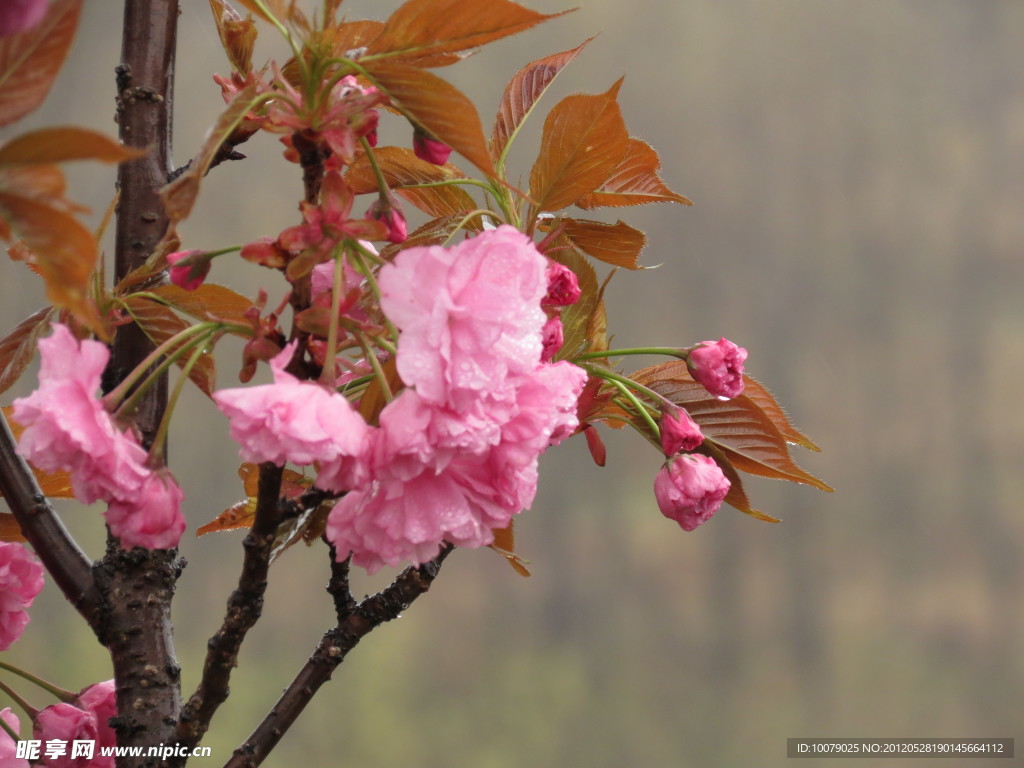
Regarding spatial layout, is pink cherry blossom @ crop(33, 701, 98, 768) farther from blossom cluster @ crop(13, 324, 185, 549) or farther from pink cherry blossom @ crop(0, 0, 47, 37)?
pink cherry blossom @ crop(0, 0, 47, 37)

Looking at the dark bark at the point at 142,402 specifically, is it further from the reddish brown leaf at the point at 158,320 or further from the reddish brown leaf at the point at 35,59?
the reddish brown leaf at the point at 35,59

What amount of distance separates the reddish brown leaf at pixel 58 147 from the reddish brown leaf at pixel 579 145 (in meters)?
0.23

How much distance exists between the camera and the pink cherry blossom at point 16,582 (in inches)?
17.3

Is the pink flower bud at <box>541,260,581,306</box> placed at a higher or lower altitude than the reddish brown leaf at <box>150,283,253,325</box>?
lower

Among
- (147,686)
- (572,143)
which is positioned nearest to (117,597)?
(147,686)

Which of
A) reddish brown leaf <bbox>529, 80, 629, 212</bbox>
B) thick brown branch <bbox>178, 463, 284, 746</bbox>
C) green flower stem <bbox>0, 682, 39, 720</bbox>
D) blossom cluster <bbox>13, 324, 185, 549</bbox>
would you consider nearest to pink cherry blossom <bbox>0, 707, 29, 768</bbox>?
green flower stem <bbox>0, 682, 39, 720</bbox>

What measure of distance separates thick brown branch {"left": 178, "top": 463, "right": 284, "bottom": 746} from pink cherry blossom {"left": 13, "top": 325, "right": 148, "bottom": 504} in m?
0.05

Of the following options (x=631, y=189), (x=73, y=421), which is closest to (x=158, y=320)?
(x=73, y=421)

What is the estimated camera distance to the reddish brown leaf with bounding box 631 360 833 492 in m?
0.47

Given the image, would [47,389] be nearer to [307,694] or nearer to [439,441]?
[439,441]

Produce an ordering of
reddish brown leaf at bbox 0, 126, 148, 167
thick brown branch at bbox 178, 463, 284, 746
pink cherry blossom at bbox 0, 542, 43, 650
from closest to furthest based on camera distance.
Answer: reddish brown leaf at bbox 0, 126, 148, 167, thick brown branch at bbox 178, 463, 284, 746, pink cherry blossom at bbox 0, 542, 43, 650

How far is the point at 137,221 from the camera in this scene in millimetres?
476

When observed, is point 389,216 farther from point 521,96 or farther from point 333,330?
point 521,96

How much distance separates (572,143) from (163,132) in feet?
0.65
